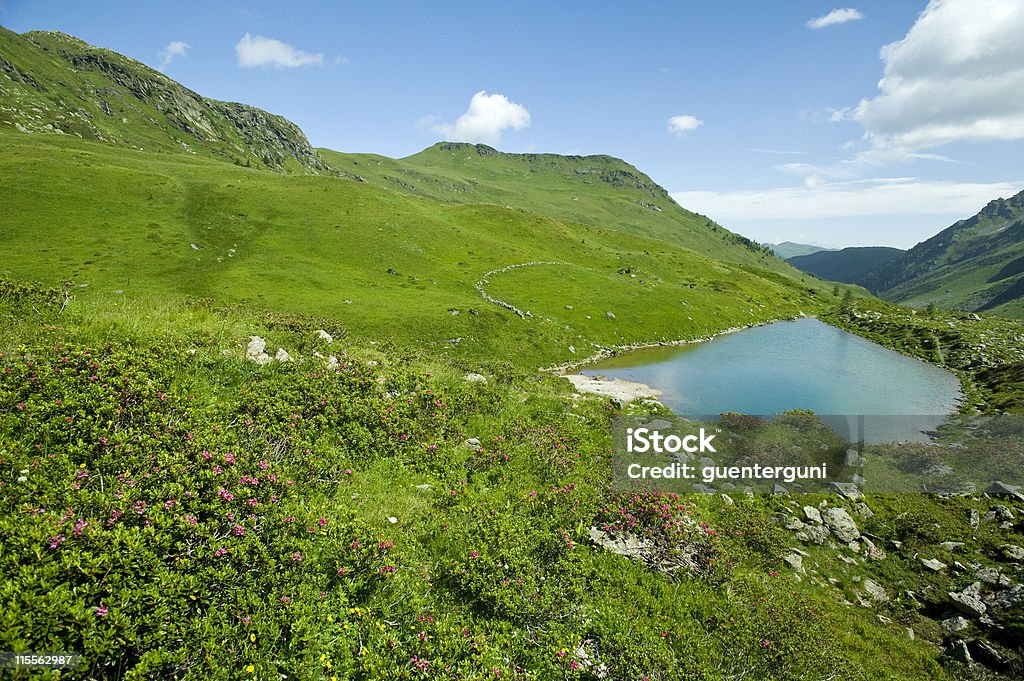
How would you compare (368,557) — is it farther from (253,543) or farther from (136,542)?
(136,542)

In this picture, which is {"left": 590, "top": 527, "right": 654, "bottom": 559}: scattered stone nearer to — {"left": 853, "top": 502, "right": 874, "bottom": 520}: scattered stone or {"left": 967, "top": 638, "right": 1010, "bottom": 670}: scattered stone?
{"left": 967, "top": 638, "right": 1010, "bottom": 670}: scattered stone

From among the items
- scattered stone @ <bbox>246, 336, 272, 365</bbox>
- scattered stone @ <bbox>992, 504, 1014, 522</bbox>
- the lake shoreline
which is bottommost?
the lake shoreline

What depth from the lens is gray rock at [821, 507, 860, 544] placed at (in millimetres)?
16906

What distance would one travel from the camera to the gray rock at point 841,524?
55.5 feet

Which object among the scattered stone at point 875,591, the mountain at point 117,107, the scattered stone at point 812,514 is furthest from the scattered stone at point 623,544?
the mountain at point 117,107

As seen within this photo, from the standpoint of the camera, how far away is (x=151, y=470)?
30.6 feet

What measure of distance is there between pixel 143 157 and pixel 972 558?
116999mm

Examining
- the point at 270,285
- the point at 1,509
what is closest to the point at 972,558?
the point at 1,509

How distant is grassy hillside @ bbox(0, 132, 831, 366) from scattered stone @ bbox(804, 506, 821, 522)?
29.1 meters

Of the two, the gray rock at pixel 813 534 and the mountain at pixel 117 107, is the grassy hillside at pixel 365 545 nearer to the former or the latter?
the gray rock at pixel 813 534

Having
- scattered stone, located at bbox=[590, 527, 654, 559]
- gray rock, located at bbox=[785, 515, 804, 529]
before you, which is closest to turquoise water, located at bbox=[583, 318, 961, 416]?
gray rock, located at bbox=[785, 515, 804, 529]

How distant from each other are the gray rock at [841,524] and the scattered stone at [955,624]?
3.79m

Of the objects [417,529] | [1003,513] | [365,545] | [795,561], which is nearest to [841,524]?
[795,561]

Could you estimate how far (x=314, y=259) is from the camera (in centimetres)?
5872
